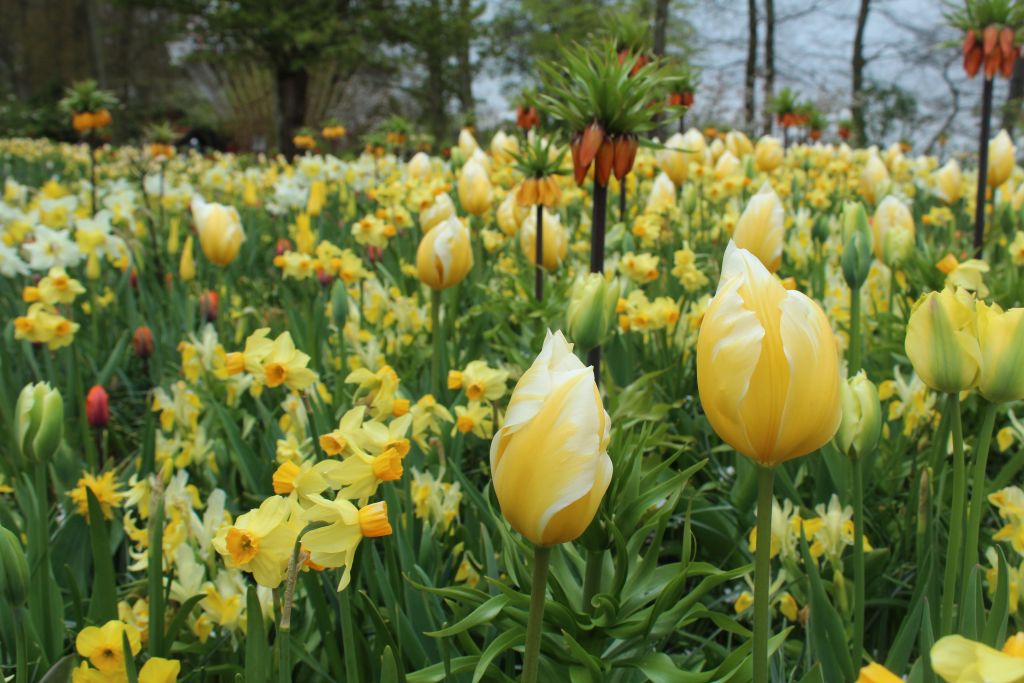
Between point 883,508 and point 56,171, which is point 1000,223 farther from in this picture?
point 56,171

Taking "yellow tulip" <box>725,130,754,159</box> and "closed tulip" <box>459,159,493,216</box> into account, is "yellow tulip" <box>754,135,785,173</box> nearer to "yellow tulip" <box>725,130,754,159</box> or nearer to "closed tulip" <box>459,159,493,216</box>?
"yellow tulip" <box>725,130,754,159</box>

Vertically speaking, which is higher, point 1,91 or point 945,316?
point 1,91

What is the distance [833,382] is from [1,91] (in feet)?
88.7

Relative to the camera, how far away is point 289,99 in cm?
1566

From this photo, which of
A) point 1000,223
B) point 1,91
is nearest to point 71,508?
point 1000,223

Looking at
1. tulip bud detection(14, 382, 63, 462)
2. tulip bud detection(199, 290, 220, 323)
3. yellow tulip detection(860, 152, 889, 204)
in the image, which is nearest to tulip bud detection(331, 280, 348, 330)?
tulip bud detection(199, 290, 220, 323)

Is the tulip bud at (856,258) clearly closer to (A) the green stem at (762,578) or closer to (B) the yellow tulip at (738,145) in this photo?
(A) the green stem at (762,578)

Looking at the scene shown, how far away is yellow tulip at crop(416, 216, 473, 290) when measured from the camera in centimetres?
174

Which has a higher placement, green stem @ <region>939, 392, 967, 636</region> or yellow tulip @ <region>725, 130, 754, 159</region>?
yellow tulip @ <region>725, 130, 754, 159</region>

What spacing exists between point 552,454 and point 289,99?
1630cm

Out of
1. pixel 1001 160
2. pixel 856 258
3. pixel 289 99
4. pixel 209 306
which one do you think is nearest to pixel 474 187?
pixel 209 306

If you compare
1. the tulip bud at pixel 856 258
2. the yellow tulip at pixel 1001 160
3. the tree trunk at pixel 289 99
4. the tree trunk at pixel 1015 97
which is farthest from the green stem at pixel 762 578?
the tree trunk at pixel 289 99

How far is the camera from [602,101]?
1.49 metres

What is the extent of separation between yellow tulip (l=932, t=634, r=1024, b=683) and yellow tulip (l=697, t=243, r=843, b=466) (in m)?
0.22
